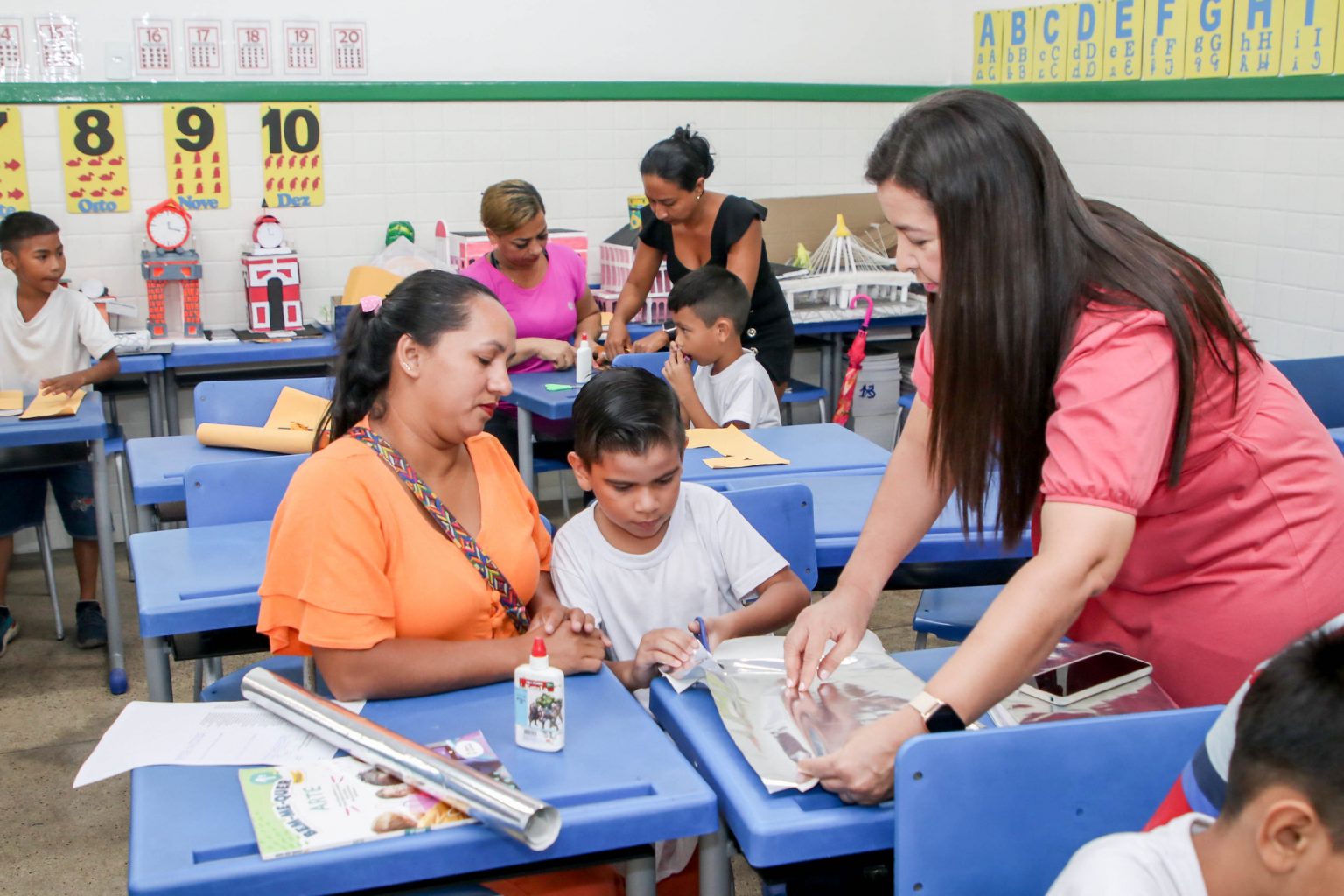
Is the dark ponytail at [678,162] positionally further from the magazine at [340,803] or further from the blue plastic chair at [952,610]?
the magazine at [340,803]

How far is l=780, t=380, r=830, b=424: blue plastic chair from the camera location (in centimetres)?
489

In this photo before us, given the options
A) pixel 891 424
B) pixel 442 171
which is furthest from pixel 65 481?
Answer: pixel 891 424

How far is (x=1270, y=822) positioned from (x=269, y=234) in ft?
15.0

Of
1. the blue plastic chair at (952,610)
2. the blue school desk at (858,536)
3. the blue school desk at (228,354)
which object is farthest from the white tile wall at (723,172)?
the blue school desk at (858,536)

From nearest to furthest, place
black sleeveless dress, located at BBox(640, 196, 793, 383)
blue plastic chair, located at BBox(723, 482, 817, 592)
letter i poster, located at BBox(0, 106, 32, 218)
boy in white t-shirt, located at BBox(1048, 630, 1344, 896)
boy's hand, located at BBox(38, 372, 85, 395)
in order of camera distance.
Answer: boy in white t-shirt, located at BBox(1048, 630, 1344, 896) < blue plastic chair, located at BBox(723, 482, 817, 592) < boy's hand, located at BBox(38, 372, 85, 395) < black sleeveless dress, located at BBox(640, 196, 793, 383) < letter i poster, located at BBox(0, 106, 32, 218)

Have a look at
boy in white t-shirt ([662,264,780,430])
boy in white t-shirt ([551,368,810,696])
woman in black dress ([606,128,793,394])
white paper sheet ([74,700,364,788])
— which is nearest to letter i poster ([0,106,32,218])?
woman in black dress ([606,128,793,394])

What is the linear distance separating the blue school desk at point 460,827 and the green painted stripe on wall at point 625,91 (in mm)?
3757

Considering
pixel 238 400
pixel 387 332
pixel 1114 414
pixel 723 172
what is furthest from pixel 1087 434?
pixel 723 172

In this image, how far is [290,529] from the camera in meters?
1.76

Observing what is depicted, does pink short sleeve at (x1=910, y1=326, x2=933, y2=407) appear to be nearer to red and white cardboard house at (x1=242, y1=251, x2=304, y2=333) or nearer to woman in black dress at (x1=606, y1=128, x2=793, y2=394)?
woman in black dress at (x1=606, y1=128, x2=793, y2=394)

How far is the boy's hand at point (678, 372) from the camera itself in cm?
370

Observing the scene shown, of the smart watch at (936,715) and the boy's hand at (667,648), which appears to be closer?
the smart watch at (936,715)

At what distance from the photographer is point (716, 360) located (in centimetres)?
381

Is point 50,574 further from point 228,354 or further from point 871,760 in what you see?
point 871,760
